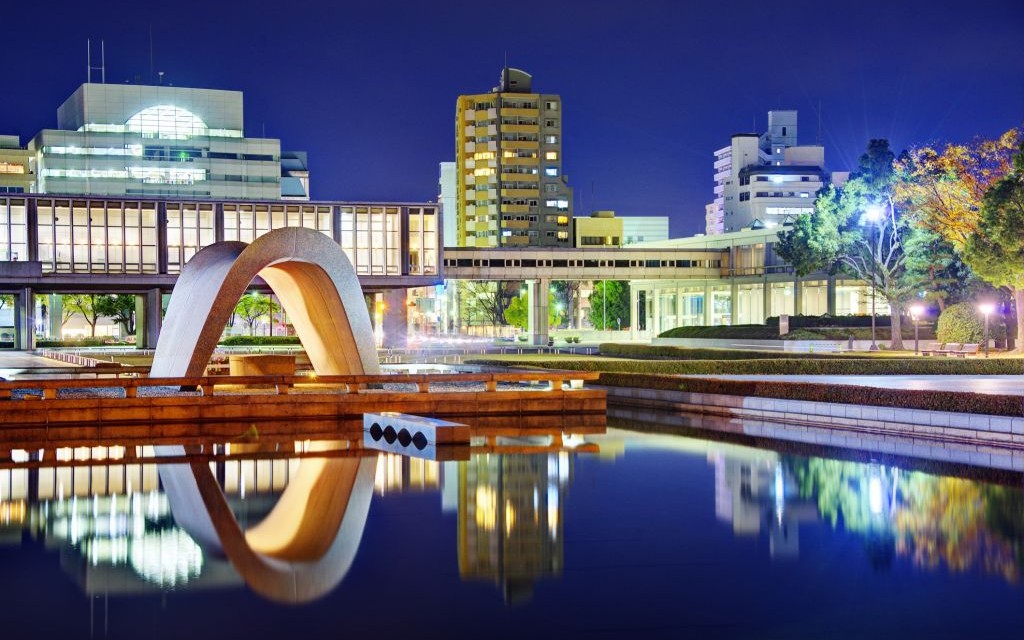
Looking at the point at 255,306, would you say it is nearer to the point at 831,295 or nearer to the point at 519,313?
the point at 519,313

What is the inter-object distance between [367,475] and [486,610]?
8.47 metres

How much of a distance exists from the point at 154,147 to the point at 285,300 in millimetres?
97218

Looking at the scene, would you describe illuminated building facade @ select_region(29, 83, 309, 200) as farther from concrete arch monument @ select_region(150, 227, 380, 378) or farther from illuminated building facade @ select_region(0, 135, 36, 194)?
concrete arch monument @ select_region(150, 227, 380, 378)

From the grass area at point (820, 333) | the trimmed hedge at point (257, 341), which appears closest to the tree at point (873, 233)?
the grass area at point (820, 333)

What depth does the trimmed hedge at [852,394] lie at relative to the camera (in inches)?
907

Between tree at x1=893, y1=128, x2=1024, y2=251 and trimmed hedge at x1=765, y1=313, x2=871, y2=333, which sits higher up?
tree at x1=893, y1=128, x2=1024, y2=251

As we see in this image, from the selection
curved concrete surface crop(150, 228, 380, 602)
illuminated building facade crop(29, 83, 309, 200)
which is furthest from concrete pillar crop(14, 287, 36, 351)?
illuminated building facade crop(29, 83, 309, 200)

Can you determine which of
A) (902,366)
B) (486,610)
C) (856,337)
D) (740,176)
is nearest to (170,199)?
(856,337)

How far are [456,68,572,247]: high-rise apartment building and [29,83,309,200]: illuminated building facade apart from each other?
34.0 meters

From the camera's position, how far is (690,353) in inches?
2196

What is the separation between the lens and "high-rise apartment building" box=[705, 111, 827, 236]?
16388 cm

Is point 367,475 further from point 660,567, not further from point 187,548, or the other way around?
point 660,567

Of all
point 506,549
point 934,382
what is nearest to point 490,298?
point 934,382

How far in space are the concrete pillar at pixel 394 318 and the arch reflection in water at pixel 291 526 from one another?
199 feet
